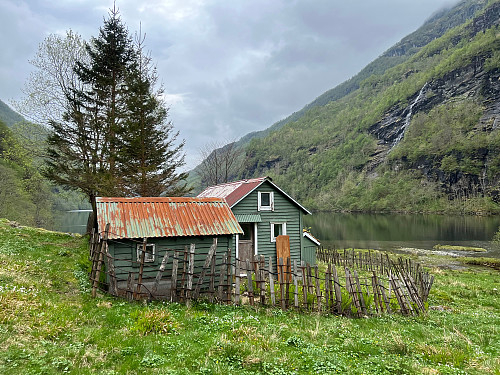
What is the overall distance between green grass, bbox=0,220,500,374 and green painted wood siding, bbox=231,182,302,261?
381 inches

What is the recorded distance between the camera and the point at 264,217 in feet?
68.4

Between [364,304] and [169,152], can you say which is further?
[169,152]

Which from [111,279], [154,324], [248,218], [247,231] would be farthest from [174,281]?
[247,231]

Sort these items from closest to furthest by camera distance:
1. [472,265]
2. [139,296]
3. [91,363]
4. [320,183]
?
[91,363], [139,296], [472,265], [320,183]

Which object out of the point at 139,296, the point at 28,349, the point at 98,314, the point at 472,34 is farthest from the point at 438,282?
the point at 472,34

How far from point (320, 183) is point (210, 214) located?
15342 cm

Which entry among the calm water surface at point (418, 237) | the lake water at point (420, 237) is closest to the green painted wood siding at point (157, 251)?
the lake water at point (420, 237)

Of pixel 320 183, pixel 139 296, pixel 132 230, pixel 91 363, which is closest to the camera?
pixel 91 363

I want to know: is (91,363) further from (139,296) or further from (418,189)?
(418,189)

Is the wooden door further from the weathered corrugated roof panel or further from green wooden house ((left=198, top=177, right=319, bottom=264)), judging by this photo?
the weathered corrugated roof panel

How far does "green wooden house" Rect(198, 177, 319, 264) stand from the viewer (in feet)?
66.6

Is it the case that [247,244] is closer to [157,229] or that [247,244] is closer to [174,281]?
[157,229]

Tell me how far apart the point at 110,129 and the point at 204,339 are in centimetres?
2085

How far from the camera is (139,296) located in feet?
36.1
